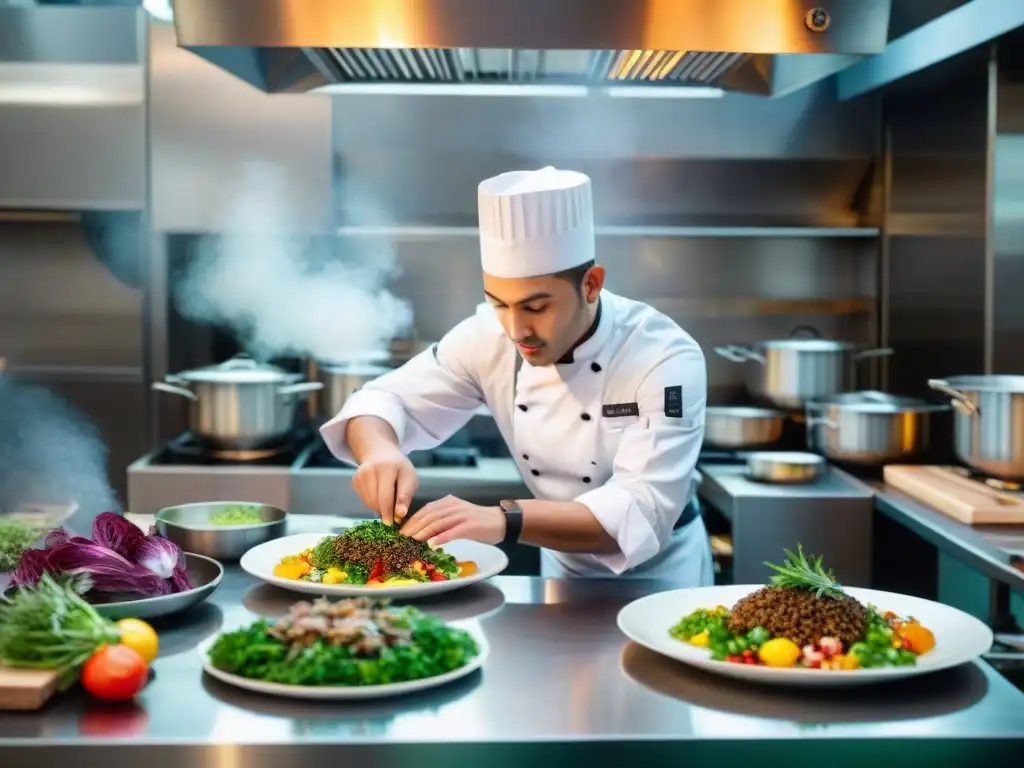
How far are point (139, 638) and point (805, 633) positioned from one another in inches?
36.9

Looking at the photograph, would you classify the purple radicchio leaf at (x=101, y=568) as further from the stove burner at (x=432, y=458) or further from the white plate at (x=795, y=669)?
the stove burner at (x=432, y=458)

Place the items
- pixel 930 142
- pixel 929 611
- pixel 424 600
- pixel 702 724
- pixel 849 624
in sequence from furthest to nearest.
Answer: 1. pixel 930 142
2. pixel 424 600
3. pixel 929 611
4. pixel 849 624
5. pixel 702 724

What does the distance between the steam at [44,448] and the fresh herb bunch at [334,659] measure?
10.6 feet

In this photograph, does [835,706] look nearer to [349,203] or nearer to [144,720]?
[144,720]

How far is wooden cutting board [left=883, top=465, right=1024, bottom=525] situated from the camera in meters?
3.17

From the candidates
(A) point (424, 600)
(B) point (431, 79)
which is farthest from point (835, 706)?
(B) point (431, 79)

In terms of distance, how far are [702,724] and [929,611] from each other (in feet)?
1.95

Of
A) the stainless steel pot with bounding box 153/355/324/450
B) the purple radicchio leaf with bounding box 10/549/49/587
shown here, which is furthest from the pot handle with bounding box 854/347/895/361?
the purple radicchio leaf with bounding box 10/549/49/587

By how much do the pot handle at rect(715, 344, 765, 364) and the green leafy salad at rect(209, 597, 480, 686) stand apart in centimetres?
291

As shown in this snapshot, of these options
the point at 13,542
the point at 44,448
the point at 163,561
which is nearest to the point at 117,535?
the point at 163,561

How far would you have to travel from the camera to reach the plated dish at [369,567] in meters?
2.07

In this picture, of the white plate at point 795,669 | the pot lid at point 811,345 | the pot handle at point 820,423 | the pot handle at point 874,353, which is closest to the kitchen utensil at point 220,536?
the white plate at point 795,669

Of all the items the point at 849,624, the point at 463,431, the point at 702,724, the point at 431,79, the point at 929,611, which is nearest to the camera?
the point at 702,724

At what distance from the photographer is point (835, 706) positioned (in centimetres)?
166
